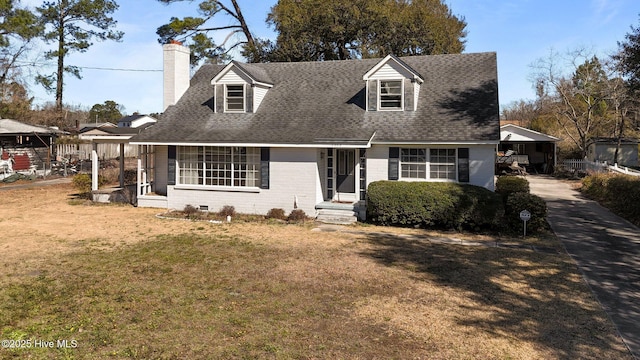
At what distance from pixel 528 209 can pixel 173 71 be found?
16709 millimetres

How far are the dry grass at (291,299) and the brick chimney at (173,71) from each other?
945 centimetres

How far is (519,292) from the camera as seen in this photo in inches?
361

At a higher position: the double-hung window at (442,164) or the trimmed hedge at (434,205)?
the double-hung window at (442,164)

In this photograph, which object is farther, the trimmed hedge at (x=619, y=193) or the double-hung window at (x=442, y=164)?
the trimmed hedge at (x=619, y=193)

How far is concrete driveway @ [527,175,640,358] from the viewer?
26.4 feet

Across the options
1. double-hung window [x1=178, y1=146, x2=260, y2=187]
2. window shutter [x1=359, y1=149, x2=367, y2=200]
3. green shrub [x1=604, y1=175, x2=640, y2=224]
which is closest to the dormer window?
double-hung window [x1=178, y1=146, x2=260, y2=187]

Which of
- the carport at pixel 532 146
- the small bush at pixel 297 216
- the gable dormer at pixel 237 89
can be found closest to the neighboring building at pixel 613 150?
the carport at pixel 532 146

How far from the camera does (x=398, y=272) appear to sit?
1054cm

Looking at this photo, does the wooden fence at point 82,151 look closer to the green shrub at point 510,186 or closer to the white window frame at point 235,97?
the white window frame at point 235,97

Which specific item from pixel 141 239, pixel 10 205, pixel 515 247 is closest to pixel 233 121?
pixel 141 239

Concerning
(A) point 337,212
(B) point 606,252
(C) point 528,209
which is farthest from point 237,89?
(B) point 606,252

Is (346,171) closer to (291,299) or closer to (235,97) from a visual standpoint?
(235,97)

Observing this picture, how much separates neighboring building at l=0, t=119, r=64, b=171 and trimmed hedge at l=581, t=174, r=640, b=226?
3418cm

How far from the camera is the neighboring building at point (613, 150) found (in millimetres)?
37594
